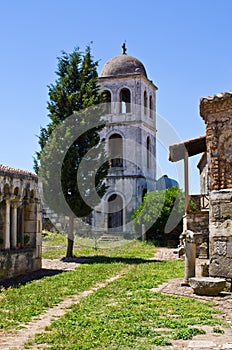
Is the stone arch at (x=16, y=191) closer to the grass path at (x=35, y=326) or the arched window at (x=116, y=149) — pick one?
the grass path at (x=35, y=326)

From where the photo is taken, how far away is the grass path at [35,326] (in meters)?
5.79

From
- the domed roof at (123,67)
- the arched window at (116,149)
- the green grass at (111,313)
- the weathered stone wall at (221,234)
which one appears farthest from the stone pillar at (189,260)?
the domed roof at (123,67)

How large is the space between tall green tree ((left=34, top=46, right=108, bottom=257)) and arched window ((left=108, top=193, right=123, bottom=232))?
33.6 feet

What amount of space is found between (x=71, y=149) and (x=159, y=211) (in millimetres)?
8542

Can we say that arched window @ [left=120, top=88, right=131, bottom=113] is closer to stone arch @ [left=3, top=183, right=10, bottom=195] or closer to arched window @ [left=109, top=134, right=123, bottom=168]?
arched window @ [left=109, top=134, right=123, bottom=168]

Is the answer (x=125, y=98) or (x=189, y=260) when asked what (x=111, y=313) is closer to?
(x=189, y=260)

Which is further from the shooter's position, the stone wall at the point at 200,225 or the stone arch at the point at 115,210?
the stone arch at the point at 115,210

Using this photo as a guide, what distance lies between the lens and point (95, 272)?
13102 mm

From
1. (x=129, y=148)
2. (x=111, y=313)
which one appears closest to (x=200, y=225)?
(x=111, y=313)

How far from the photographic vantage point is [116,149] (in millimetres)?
30250

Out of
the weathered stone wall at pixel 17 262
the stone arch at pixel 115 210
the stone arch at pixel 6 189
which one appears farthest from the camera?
the stone arch at pixel 115 210

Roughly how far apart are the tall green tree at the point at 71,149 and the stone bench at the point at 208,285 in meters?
10.4

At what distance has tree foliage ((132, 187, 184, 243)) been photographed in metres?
25.4

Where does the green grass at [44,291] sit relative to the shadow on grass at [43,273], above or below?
above
